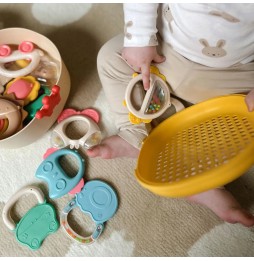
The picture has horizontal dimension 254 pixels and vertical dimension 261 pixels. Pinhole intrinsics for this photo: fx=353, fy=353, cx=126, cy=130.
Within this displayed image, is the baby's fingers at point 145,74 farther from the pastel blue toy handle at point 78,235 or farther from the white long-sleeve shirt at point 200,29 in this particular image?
the pastel blue toy handle at point 78,235

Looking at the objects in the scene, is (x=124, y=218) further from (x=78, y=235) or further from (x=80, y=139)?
(x=80, y=139)

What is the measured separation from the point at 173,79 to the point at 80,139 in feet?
0.86

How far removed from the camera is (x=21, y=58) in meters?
0.90

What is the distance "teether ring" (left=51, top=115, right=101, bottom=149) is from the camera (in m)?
0.85

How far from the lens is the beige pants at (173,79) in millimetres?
782

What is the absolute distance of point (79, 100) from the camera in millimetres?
921

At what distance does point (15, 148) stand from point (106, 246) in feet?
1.07

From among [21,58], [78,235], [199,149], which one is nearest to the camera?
[199,149]

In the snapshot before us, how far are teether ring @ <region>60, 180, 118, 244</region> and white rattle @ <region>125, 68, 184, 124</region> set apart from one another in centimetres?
18

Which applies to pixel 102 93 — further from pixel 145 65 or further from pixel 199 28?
pixel 199 28

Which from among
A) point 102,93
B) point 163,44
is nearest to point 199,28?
point 163,44

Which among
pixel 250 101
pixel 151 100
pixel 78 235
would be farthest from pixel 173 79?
pixel 78 235

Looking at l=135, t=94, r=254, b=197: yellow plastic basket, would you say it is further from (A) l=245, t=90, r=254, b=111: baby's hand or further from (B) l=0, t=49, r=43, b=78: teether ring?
(B) l=0, t=49, r=43, b=78: teether ring

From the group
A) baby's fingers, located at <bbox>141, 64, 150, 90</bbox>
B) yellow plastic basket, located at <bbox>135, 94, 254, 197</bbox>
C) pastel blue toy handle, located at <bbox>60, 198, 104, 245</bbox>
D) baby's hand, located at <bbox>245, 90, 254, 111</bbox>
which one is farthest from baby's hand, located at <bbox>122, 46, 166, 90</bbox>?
pastel blue toy handle, located at <bbox>60, 198, 104, 245</bbox>
